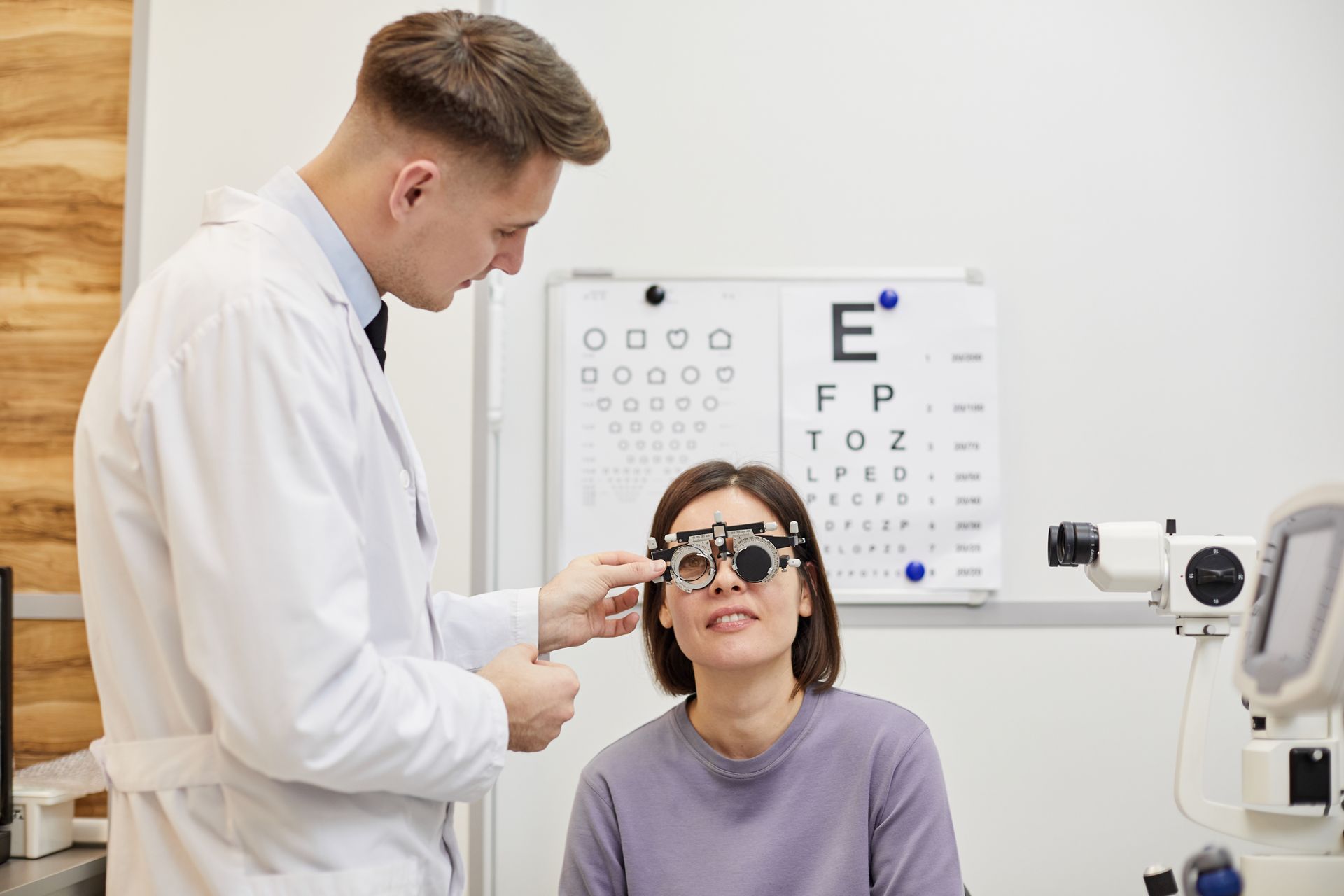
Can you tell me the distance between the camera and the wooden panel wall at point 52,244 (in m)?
2.20

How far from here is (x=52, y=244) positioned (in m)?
2.23

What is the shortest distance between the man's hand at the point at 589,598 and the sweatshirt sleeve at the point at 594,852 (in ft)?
0.84

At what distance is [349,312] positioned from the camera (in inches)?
43.7

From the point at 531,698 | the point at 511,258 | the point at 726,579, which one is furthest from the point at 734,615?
the point at 511,258

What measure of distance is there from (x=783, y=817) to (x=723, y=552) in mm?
395

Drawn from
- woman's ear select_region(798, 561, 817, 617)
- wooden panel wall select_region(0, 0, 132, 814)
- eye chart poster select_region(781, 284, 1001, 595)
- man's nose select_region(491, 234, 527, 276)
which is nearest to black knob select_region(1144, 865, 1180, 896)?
woman's ear select_region(798, 561, 817, 617)

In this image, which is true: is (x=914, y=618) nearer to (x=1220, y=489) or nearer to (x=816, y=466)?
(x=816, y=466)

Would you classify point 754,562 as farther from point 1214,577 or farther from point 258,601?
point 258,601

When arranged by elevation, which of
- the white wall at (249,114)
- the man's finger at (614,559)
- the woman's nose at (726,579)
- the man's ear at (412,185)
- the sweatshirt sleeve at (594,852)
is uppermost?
the white wall at (249,114)

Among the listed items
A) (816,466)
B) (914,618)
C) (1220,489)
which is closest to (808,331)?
(816,466)

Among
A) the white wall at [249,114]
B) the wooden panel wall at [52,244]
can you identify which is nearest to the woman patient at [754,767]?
the white wall at [249,114]

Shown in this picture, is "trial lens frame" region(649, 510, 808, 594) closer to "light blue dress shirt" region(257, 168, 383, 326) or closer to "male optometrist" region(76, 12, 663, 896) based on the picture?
"male optometrist" region(76, 12, 663, 896)

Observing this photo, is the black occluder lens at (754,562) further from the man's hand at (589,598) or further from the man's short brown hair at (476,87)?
the man's short brown hair at (476,87)

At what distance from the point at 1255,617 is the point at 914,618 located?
132 cm
